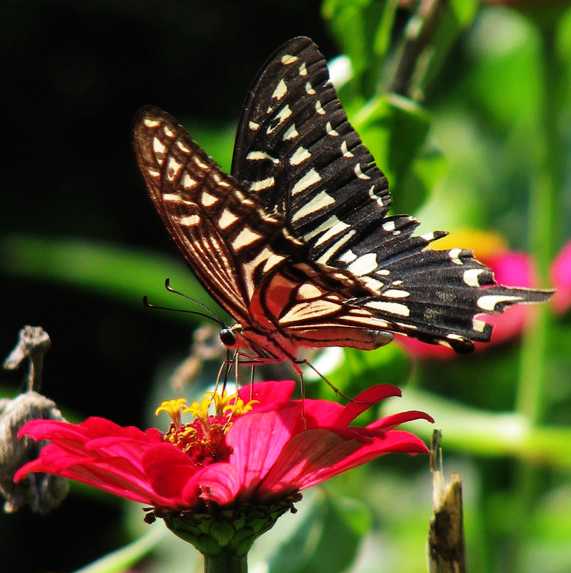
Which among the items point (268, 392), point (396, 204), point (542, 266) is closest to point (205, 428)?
point (268, 392)

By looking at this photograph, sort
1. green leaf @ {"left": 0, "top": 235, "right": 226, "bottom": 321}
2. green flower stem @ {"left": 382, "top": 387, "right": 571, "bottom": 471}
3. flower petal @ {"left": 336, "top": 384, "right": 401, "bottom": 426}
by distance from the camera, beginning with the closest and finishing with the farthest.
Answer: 1. flower petal @ {"left": 336, "top": 384, "right": 401, "bottom": 426}
2. green flower stem @ {"left": 382, "top": 387, "right": 571, "bottom": 471}
3. green leaf @ {"left": 0, "top": 235, "right": 226, "bottom": 321}

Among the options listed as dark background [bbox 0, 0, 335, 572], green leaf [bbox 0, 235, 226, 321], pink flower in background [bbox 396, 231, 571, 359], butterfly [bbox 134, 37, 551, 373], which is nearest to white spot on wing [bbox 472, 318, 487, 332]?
butterfly [bbox 134, 37, 551, 373]

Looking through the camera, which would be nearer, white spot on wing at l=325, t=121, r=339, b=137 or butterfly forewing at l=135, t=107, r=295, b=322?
butterfly forewing at l=135, t=107, r=295, b=322

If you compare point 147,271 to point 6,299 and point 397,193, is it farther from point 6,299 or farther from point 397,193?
point 6,299

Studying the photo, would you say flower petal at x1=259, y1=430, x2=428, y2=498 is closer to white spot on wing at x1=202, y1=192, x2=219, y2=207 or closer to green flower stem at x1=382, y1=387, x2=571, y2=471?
white spot on wing at x1=202, y1=192, x2=219, y2=207

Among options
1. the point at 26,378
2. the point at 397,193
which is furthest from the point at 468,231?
the point at 26,378

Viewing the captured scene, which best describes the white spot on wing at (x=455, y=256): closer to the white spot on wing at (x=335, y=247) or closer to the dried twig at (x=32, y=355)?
the white spot on wing at (x=335, y=247)
